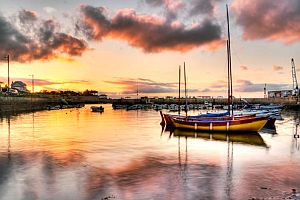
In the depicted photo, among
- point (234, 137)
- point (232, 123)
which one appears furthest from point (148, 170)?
point (232, 123)

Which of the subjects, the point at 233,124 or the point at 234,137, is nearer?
the point at 234,137

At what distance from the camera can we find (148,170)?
20188mm

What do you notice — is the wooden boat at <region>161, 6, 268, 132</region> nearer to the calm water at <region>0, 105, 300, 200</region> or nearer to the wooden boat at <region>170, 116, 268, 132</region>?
the wooden boat at <region>170, 116, 268, 132</region>

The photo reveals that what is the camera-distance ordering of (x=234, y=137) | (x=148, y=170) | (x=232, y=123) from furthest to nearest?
(x=232, y=123)
(x=234, y=137)
(x=148, y=170)

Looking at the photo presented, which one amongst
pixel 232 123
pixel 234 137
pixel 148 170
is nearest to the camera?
pixel 148 170

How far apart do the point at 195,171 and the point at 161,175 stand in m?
2.30

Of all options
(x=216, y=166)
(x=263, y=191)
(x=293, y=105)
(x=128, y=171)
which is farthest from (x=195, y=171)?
(x=293, y=105)

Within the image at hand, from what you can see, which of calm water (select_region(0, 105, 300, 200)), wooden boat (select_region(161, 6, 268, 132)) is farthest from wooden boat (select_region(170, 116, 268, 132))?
calm water (select_region(0, 105, 300, 200))

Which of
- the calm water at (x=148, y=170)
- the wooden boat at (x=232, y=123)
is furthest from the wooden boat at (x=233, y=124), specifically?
the calm water at (x=148, y=170)

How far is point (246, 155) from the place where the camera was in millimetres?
26250

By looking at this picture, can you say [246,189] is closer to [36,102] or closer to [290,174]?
[290,174]

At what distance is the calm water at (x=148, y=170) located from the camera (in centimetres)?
1523

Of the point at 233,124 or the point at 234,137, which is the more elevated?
the point at 233,124

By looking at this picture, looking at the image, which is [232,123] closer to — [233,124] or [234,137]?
[233,124]
